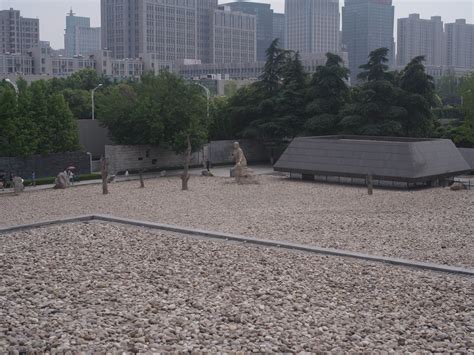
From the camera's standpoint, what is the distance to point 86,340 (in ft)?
37.4

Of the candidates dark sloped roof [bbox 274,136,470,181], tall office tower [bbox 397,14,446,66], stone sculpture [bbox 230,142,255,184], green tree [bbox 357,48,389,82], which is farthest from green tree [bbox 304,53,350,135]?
tall office tower [bbox 397,14,446,66]

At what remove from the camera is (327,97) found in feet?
147

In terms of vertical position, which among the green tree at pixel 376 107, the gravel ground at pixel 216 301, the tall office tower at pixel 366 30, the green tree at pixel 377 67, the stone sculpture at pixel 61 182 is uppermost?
the tall office tower at pixel 366 30

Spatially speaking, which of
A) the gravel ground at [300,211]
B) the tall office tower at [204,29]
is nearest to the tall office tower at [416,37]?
the tall office tower at [204,29]

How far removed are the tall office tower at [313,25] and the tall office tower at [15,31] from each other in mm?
71886

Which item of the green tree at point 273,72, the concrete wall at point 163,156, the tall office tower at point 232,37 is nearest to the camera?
the concrete wall at point 163,156

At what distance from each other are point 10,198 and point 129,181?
8112mm

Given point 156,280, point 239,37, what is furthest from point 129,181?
point 239,37

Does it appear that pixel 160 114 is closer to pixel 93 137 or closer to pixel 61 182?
pixel 93 137

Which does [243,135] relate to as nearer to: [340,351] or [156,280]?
[156,280]

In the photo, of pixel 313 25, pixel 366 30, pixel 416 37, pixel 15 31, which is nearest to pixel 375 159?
pixel 15 31

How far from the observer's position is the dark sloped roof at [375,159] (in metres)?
33.3

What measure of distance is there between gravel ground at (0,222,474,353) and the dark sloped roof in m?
16.7

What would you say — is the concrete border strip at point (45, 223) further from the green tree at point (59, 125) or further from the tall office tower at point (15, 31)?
the tall office tower at point (15, 31)
